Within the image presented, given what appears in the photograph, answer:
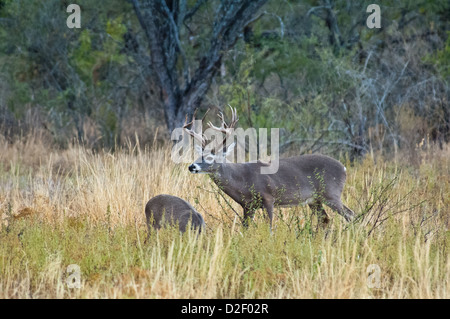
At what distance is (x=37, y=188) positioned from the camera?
30.6 ft

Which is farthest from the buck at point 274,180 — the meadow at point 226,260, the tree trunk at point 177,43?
the tree trunk at point 177,43

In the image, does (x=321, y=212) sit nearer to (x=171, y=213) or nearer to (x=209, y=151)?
(x=209, y=151)

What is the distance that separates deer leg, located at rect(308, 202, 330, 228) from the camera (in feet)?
24.7

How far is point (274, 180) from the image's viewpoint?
756 cm

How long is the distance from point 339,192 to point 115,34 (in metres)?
9.70

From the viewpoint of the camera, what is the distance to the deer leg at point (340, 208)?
24.9 feet

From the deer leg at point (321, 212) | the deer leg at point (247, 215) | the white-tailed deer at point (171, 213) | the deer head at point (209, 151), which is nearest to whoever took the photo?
the white-tailed deer at point (171, 213)

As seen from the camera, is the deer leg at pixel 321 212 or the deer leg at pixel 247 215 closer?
the deer leg at pixel 247 215

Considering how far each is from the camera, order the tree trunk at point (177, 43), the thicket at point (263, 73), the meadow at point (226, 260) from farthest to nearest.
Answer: the thicket at point (263, 73) < the tree trunk at point (177, 43) < the meadow at point (226, 260)

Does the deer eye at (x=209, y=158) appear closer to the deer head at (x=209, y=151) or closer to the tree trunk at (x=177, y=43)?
the deer head at (x=209, y=151)

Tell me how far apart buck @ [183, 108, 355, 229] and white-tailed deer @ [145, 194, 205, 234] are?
16.5 inches

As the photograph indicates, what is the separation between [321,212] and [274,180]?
2.33 feet

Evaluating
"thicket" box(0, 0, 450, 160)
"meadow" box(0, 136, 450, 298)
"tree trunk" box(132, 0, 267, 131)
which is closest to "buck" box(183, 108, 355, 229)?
"meadow" box(0, 136, 450, 298)
